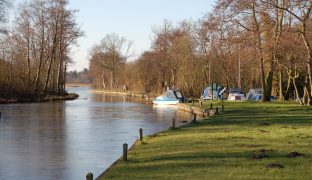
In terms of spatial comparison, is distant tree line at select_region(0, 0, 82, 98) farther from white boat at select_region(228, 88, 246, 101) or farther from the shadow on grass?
the shadow on grass

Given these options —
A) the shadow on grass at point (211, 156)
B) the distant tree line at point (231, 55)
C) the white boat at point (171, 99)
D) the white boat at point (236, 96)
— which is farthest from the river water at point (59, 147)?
the white boat at point (171, 99)

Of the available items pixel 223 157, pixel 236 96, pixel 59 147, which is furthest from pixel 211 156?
pixel 236 96

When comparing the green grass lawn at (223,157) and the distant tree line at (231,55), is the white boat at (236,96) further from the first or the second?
the green grass lawn at (223,157)

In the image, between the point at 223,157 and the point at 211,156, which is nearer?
the point at 223,157

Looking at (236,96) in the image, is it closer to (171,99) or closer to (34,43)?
(171,99)

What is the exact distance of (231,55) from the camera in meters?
68.6

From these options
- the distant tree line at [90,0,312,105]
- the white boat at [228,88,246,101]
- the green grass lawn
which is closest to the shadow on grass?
the green grass lawn

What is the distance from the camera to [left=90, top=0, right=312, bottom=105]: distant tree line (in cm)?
3784

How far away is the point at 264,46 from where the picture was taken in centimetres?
3909

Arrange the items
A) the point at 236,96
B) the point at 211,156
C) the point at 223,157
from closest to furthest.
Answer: the point at 223,157 < the point at 211,156 < the point at 236,96

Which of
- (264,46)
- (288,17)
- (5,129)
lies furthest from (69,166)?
(288,17)

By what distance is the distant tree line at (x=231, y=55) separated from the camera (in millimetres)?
37844

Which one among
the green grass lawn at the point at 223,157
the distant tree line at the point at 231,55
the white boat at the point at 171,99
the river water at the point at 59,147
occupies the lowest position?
the river water at the point at 59,147

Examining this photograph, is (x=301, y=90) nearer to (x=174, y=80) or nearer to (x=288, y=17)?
(x=288, y=17)
